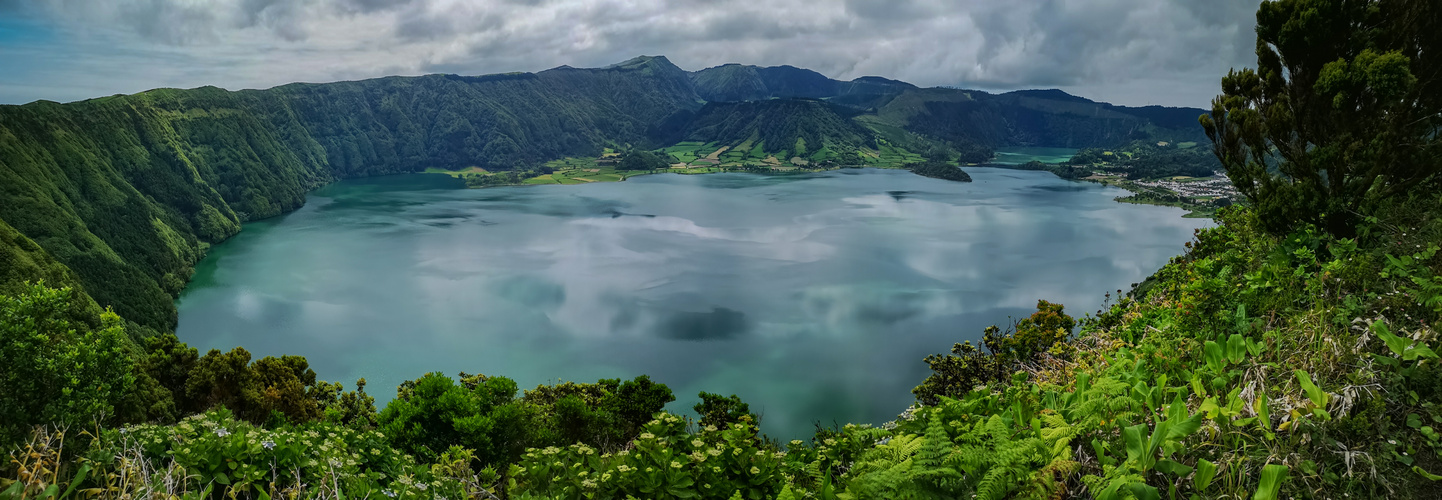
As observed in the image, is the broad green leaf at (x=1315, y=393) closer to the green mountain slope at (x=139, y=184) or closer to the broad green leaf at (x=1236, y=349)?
the broad green leaf at (x=1236, y=349)

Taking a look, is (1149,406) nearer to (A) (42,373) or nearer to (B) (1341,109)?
(B) (1341,109)

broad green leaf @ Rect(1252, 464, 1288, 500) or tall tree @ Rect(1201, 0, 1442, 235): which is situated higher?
tall tree @ Rect(1201, 0, 1442, 235)

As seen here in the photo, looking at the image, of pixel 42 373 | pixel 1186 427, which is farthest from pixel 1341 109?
pixel 42 373

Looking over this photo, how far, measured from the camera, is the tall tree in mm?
7867

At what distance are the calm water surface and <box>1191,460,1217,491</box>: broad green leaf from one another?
26.6 m

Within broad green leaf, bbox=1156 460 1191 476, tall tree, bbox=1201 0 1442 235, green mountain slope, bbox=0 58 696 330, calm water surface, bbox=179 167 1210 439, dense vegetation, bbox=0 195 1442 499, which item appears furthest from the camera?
green mountain slope, bbox=0 58 696 330

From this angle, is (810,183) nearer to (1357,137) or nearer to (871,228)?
(871,228)

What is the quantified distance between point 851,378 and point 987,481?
31.5 metres

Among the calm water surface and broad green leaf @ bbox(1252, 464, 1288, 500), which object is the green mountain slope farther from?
broad green leaf @ bbox(1252, 464, 1288, 500)

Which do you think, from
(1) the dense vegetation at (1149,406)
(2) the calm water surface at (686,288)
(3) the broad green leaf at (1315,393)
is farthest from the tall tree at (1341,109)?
(2) the calm water surface at (686,288)

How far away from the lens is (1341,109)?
8.38 meters

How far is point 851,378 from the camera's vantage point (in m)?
34.3

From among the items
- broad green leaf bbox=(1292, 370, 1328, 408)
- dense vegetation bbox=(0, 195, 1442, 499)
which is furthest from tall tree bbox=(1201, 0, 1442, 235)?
broad green leaf bbox=(1292, 370, 1328, 408)

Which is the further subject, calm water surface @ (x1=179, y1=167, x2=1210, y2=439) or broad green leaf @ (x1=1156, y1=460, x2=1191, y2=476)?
calm water surface @ (x1=179, y1=167, x2=1210, y2=439)
